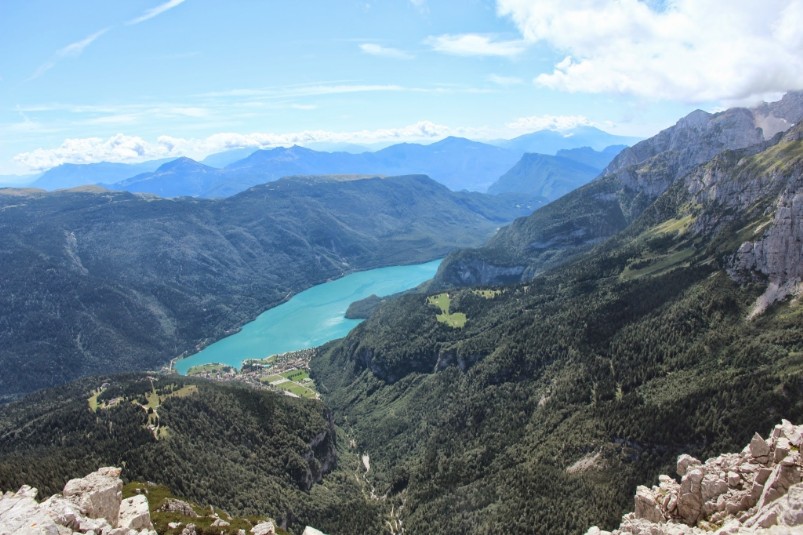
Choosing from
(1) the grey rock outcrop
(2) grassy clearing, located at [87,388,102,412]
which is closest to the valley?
(2) grassy clearing, located at [87,388,102,412]

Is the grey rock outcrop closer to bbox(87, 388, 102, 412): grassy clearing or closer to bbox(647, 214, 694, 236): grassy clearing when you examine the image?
bbox(87, 388, 102, 412): grassy clearing

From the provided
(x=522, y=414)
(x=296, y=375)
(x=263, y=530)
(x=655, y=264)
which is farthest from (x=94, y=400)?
(x=655, y=264)

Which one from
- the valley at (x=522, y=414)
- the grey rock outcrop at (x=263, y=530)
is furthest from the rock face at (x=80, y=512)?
the valley at (x=522, y=414)

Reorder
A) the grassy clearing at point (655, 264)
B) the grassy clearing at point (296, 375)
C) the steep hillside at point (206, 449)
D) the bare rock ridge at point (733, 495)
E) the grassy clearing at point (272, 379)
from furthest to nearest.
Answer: the grassy clearing at point (296, 375) → the grassy clearing at point (272, 379) → the grassy clearing at point (655, 264) → the steep hillside at point (206, 449) → the bare rock ridge at point (733, 495)

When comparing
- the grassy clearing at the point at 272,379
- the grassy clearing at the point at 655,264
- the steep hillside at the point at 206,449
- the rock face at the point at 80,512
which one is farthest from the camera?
the grassy clearing at the point at 272,379

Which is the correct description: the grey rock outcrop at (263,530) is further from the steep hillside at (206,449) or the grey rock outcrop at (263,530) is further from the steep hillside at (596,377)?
the steep hillside at (596,377)

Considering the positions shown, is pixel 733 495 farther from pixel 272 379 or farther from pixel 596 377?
pixel 272 379

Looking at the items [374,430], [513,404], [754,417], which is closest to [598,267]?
[513,404]
